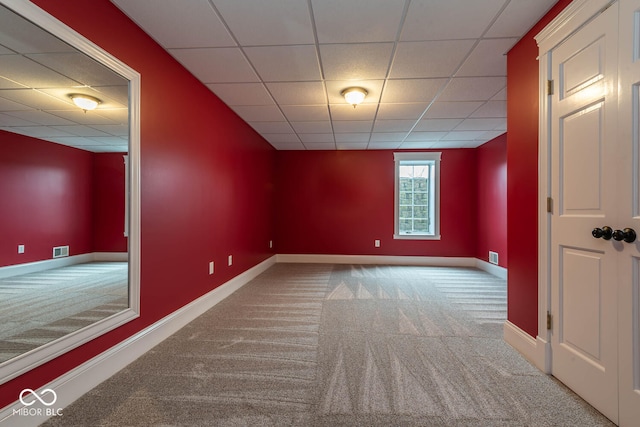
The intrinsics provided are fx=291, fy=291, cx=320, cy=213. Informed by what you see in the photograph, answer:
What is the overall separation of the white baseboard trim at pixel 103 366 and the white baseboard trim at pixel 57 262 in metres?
0.59

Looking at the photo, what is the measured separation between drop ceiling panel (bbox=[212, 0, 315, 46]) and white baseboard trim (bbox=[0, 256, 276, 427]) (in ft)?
7.65

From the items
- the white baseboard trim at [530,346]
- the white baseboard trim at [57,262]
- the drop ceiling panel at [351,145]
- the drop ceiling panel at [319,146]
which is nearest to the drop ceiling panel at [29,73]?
the white baseboard trim at [57,262]

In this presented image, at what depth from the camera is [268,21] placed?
6.66 feet

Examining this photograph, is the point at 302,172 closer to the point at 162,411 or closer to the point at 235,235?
the point at 235,235

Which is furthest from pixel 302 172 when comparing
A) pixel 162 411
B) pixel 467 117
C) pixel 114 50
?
pixel 162 411

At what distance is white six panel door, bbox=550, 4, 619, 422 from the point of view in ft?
4.89

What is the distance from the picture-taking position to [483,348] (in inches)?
89.7

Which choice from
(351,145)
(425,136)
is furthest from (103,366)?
(425,136)

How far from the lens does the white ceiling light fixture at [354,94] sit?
3096 millimetres

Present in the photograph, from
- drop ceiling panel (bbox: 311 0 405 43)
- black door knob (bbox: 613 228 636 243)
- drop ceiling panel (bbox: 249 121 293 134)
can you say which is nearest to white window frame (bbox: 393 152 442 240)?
drop ceiling panel (bbox: 249 121 293 134)

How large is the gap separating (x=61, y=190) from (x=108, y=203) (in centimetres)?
27

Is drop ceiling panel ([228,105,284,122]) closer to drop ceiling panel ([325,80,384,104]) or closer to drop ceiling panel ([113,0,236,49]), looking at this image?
drop ceiling panel ([325,80,384,104])

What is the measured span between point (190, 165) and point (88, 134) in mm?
953

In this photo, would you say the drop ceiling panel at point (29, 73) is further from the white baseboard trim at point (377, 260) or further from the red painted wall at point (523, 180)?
the white baseboard trim at point (377, 260)
